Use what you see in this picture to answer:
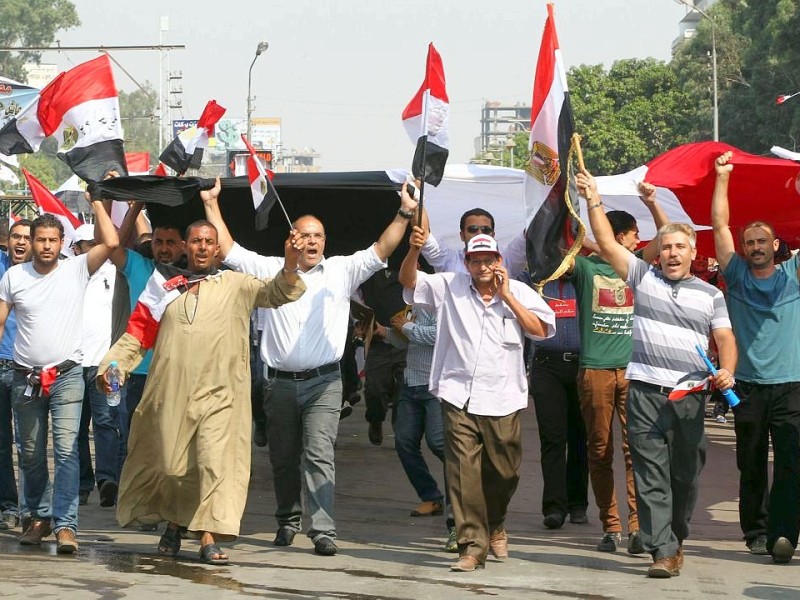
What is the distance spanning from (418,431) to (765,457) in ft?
7.67

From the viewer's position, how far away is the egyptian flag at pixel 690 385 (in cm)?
786

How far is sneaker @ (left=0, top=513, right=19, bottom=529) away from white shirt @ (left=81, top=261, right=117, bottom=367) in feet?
4.17

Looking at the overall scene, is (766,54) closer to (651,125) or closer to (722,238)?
(651,125)

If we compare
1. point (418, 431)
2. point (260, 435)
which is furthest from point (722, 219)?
point (260, 435)

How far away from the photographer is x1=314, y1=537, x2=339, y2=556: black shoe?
8406mm

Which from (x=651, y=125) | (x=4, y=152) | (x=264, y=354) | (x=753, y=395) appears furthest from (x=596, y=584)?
(x=651, y=125)

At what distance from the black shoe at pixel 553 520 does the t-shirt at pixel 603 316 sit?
1.07m

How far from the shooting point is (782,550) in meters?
8.23

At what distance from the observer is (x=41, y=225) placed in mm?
8734

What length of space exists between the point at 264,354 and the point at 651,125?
63994 mm

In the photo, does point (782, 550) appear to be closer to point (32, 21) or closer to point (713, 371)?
point (713, 371)

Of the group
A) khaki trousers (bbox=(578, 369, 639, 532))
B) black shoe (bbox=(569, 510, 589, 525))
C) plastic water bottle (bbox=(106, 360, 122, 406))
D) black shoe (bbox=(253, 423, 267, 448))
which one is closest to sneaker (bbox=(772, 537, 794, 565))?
khaki trousers (bbox=(578, 369, 639, 532))

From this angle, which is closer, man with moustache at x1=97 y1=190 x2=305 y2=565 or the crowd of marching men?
the crowd of marching men

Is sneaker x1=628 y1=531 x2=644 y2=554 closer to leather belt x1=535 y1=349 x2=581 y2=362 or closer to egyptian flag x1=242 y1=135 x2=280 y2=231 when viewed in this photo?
leather belt x1=535 y1=349 x2=581 y2=362
